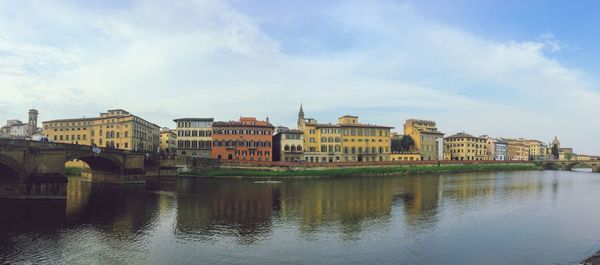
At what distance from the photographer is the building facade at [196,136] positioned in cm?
11381

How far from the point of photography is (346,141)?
122m

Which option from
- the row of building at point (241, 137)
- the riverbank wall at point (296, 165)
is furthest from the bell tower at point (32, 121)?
the riverbank wall at point (296, 165)

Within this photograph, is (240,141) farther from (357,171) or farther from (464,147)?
(464,147)

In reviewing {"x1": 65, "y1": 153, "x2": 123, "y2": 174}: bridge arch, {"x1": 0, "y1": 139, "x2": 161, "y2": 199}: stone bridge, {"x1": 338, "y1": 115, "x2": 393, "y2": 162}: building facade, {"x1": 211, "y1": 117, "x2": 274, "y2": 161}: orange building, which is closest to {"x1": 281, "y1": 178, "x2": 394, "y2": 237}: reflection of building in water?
{"x1": 0, "y1": 139, "x2": 161, "y2": 199}: stone bridge

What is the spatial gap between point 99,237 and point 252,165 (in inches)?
2666

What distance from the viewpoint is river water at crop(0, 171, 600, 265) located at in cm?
2673

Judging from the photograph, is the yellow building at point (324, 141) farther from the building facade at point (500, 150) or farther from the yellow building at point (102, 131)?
the building facade at point (500, 150)

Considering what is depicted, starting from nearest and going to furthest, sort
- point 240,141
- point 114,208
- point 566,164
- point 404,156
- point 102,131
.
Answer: point 114,208 → point 240,141 → point 102,131 → point 404,156 → point 566,164

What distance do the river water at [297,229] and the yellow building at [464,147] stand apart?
11483 centimetres

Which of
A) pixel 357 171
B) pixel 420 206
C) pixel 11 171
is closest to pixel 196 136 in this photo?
pixel 357 171

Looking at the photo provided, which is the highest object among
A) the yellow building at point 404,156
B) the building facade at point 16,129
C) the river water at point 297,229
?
the building facade at point 16,129

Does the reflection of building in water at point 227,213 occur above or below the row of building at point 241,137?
below

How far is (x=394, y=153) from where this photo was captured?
12862cm

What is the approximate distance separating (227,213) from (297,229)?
35.5 feet
